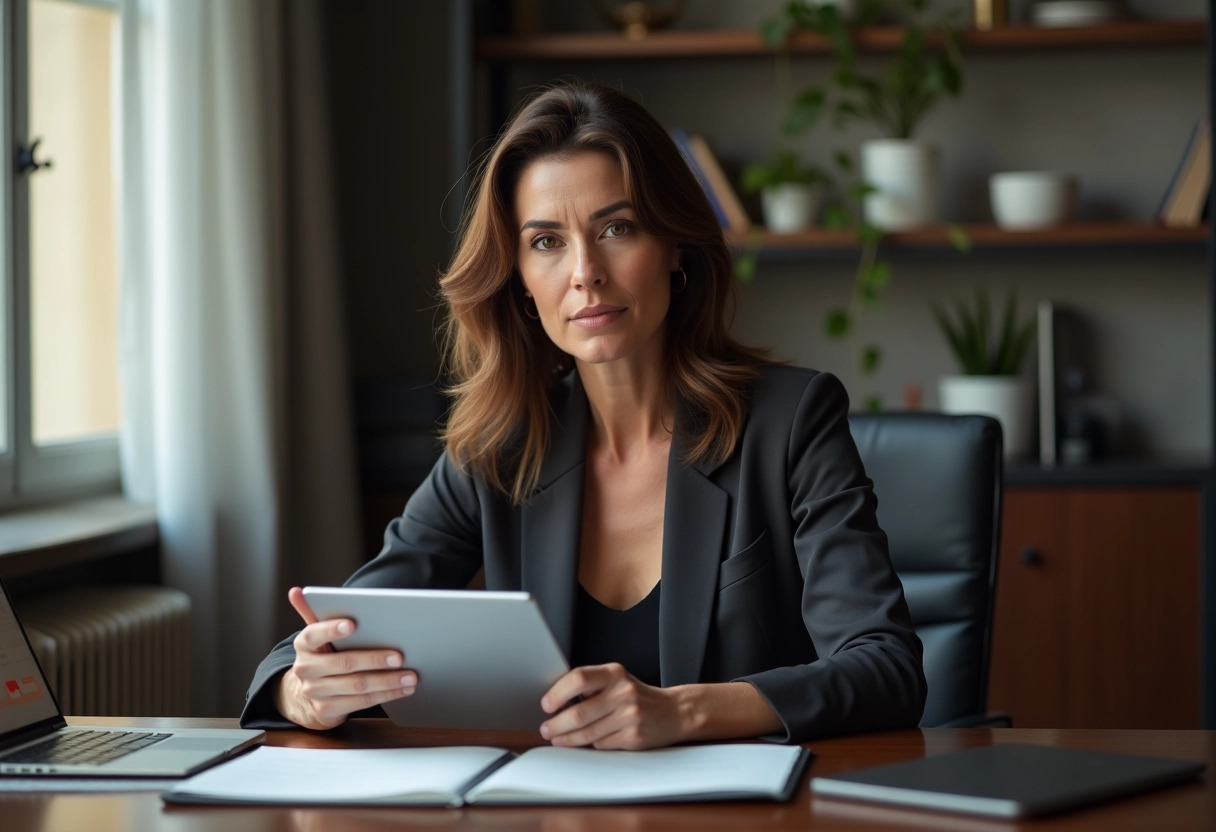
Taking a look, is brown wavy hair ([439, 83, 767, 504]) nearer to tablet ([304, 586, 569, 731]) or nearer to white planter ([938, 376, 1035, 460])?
tablet ([304, 586, 569, 731])

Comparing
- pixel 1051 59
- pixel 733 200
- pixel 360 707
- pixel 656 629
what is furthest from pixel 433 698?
pixel 1051 59

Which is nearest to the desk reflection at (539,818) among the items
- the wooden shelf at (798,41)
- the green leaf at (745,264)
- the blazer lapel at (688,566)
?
the blazer lapel at (688,566)

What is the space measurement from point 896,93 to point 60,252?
201cm

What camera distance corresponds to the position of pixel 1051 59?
346 cm

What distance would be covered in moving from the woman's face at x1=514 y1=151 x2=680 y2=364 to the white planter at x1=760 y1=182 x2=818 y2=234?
1665 mm

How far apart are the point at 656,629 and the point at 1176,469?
1884 millimetres

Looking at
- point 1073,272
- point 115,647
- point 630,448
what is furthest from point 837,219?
point 115,647

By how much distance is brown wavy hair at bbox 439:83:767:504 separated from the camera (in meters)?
1.72

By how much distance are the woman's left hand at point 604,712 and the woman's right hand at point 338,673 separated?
143mm

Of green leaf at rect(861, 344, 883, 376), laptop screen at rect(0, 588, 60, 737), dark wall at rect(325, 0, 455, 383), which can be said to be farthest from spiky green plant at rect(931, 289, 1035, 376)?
laptop screen at rect(0, 588, 60, 737)

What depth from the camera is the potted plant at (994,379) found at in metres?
3.29

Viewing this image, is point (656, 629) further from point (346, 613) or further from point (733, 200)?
point (733, 200)

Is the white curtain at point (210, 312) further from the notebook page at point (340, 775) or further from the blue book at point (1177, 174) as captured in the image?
the blue book at point (1177, 174)

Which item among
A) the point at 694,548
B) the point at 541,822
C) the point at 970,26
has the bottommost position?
the point at 541,822
